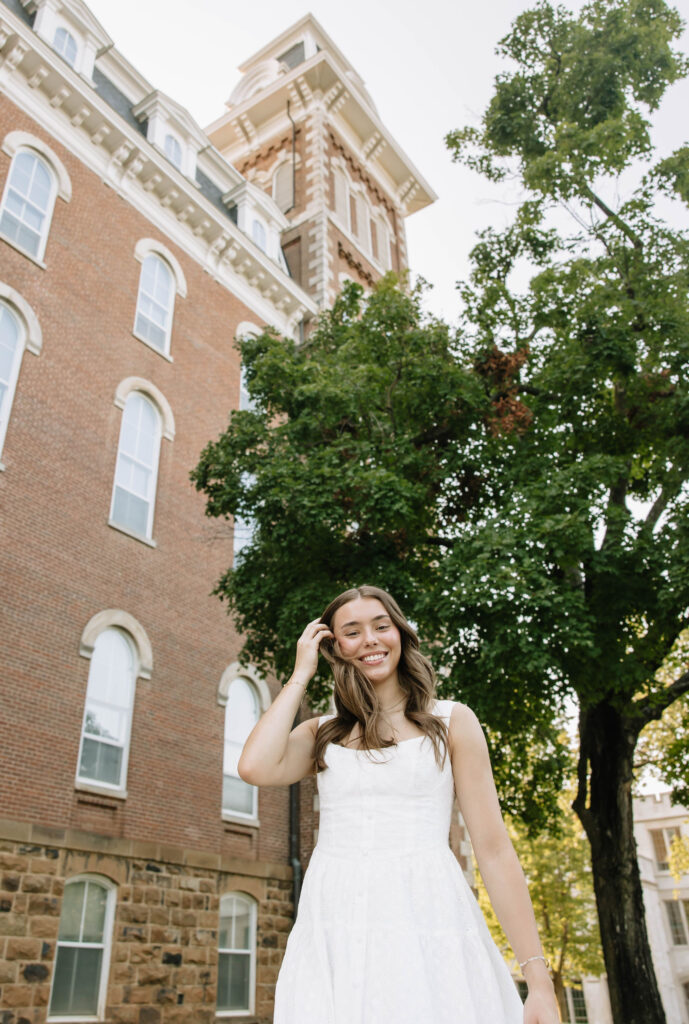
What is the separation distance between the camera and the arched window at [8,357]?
40.7ft

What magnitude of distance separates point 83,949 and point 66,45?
1693 cm

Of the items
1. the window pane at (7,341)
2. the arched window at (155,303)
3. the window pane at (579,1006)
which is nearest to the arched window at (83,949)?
the window pane at (7,341)

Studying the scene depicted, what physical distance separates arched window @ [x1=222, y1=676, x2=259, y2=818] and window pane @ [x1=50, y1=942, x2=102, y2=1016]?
3503mm

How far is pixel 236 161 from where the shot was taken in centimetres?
3059

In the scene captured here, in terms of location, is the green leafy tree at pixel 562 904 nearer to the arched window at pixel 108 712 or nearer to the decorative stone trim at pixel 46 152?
the arched window at pixel 108 712

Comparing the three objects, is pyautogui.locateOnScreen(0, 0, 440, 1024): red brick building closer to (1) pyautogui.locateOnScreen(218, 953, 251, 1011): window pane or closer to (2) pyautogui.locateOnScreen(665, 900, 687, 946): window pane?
(1) pyautogui.locateOnScreen(218, 953, 251, 1011): window pane

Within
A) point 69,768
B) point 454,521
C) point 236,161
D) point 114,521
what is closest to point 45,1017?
point 69,768

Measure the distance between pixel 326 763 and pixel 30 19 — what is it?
18.6 metres

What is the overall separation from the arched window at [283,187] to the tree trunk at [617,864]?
20428mm

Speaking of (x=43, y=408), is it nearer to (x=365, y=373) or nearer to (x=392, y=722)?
(x=365, y=373)

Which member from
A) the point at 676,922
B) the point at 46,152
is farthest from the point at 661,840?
Answer: the point at 46,152

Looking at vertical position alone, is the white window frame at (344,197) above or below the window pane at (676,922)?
above

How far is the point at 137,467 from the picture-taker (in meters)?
14.7

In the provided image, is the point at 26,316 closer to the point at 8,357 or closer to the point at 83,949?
the point at 8,357
